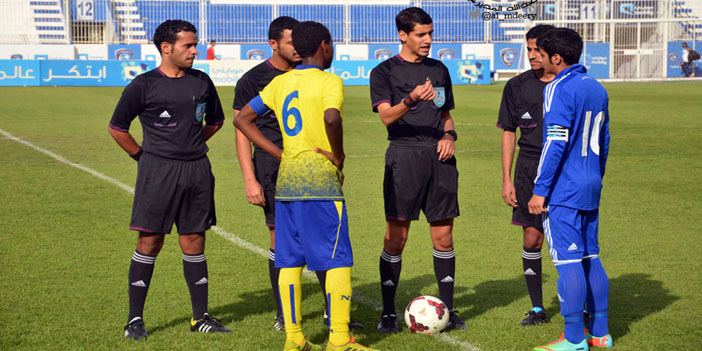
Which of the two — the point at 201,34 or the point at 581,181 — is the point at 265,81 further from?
the point at 201,34

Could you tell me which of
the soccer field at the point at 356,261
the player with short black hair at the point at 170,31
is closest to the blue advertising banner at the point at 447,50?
the soccer field at the point at 356,261

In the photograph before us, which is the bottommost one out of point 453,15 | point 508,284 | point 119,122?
point 508,284

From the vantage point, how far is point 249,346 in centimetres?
467

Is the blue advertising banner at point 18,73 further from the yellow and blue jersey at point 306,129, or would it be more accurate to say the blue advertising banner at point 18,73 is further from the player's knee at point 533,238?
the yellow and blue jersey at point 306,129

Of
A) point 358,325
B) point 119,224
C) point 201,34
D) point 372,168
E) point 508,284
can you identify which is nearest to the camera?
point 358,325

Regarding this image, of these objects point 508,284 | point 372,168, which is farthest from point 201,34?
point 508,284

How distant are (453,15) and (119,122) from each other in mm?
42374

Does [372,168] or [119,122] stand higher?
[119,122]

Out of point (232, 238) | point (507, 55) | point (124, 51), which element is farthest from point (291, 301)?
point (507, 55)

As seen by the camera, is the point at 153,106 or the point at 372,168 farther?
the point at 372,168

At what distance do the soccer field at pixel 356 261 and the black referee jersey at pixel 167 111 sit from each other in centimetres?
116

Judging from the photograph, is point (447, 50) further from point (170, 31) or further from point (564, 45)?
point (564, 45)

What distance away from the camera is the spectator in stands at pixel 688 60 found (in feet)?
140

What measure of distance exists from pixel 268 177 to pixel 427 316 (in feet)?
4.35
